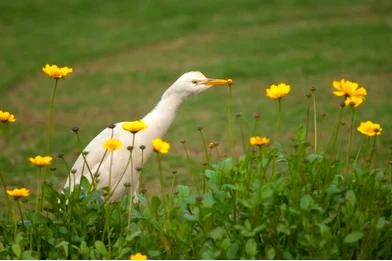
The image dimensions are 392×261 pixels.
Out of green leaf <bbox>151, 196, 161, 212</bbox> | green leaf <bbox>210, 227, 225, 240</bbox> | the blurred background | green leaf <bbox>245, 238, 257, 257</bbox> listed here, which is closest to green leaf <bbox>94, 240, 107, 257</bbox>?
green leaf <bbox>151, 196, 161, 212</bbox>

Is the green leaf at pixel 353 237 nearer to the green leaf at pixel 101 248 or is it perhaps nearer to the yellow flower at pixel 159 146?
the yellow flower at pixel 159 146

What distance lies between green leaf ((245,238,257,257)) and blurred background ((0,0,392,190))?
3766 mm

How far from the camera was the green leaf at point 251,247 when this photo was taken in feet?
13.1

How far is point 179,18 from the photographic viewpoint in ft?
57.9

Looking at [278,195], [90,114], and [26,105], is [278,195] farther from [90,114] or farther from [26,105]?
[26,105]

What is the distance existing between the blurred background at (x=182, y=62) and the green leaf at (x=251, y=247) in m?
3.77

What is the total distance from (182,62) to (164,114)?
846cm

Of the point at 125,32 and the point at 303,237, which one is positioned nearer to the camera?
the point at 303,237

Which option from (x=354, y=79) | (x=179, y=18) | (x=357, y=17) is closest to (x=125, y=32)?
(x=179, y=18)

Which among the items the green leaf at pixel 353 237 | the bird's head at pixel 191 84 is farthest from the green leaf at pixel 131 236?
the bird's head at pixel 191 84

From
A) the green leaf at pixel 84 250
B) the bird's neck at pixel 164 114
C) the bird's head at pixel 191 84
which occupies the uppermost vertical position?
the bird's head at pixel 191 84

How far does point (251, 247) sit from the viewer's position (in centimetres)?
399

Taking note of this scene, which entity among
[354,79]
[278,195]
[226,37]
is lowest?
[278,195]

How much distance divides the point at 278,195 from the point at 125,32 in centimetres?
1267
